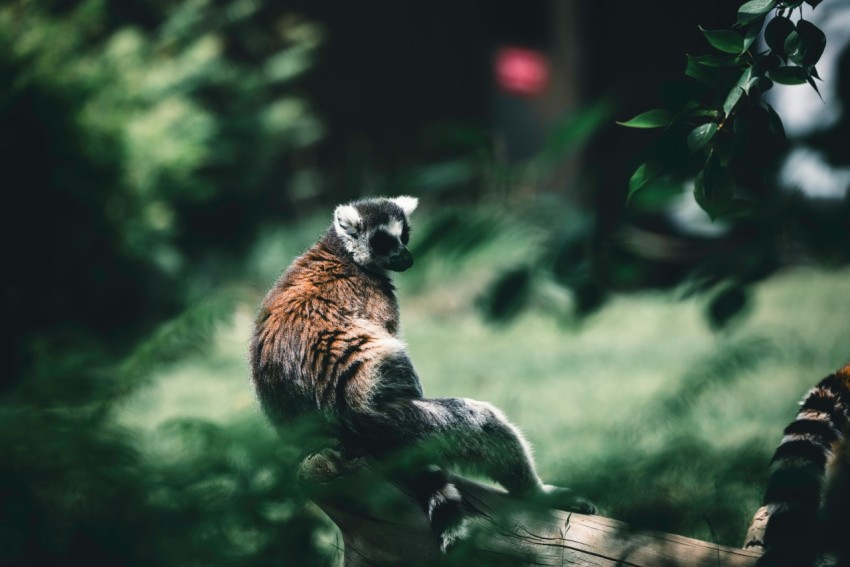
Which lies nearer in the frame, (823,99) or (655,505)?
(655,505)

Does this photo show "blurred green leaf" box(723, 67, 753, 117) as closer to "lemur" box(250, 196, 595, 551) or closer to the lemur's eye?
"lemur" box(250, 196, 595, 551)

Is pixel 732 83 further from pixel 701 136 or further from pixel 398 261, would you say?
pixel 398 261

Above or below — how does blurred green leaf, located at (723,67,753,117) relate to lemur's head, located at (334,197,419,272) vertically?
below

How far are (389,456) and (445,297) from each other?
7.77 meters

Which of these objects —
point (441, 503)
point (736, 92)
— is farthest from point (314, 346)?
point (736, 92)

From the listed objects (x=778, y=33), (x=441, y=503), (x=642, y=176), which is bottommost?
(x=441, y=503)

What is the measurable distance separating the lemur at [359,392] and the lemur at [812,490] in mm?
618

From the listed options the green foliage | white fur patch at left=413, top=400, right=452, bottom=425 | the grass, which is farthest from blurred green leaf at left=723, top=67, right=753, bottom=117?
white fur patch at left=413, top=400, right=452, bottom=425

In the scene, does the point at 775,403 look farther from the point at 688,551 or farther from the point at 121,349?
the point at 121,349

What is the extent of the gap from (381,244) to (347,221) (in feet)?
0.57

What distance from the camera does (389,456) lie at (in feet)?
7.98

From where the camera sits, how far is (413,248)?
150 centimetres

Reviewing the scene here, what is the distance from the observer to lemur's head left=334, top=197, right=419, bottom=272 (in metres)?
3.16

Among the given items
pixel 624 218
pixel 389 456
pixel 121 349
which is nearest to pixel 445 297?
pixel 121 349
